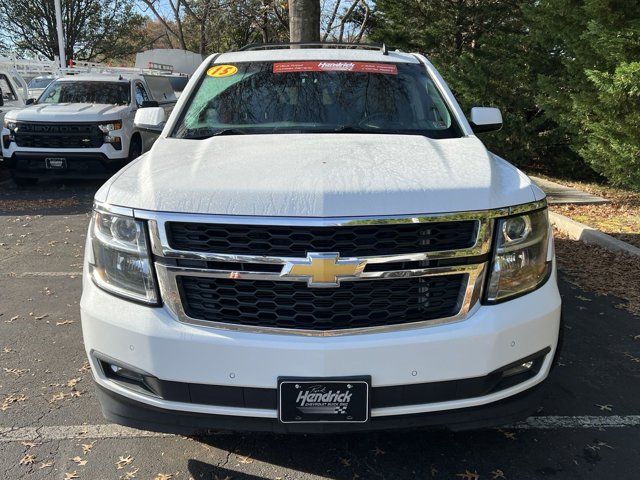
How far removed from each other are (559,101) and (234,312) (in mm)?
7808

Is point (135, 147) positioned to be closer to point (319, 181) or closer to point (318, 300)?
point (319, 181)

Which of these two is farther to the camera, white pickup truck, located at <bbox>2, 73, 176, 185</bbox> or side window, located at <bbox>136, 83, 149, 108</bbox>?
side window, located at <bbox>136, 83, 149, 108</bbox>

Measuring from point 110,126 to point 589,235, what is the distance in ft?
25.8

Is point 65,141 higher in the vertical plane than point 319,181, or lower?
lower

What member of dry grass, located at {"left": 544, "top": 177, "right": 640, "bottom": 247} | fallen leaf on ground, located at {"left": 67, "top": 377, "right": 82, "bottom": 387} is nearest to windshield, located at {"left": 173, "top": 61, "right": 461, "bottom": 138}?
fallen leaf on ground, located at {"left": 67, "top": 377, "right": 82, "bottom": 387}

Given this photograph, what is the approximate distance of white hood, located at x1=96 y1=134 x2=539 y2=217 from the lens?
2.30 meters

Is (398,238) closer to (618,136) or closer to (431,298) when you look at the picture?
(431,298)

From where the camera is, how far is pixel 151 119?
13.3 feet

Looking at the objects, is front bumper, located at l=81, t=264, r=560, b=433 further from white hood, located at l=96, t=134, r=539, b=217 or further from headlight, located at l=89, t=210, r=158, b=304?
white hood, located at l=96, t=134, r=539, b=217

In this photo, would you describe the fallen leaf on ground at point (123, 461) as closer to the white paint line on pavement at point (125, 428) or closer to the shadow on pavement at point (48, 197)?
the white paint line on pavement at point (125, 428)

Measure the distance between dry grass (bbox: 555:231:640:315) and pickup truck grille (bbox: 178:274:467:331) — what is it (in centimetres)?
314

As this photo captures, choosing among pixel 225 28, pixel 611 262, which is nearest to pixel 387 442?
pixel 611 262

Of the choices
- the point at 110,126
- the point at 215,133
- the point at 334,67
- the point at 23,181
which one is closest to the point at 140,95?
the point at 110,126

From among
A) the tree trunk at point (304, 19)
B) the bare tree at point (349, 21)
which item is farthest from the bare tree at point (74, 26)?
the tree trunk at point (304, 19)
